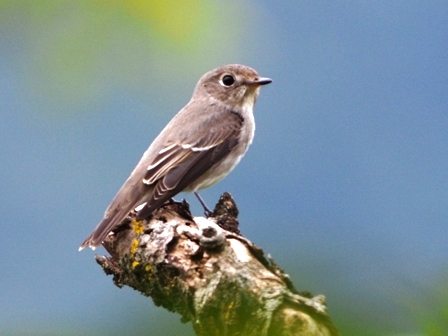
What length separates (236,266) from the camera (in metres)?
2.31

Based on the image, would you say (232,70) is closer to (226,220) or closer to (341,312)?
(226,220)

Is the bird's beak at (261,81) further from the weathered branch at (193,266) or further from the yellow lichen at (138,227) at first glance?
the yellow lichen at (138,227)

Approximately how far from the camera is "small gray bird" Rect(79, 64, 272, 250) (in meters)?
5.60

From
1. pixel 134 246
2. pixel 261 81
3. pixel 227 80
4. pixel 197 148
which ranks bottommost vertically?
pixel 134 246

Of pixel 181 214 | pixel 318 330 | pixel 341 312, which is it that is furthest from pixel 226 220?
pixel 341 312

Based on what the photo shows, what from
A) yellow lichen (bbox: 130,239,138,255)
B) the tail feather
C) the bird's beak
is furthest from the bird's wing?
yellow lichen (bbox: 130,239,138,255)

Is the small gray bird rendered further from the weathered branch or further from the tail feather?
the weathered branch

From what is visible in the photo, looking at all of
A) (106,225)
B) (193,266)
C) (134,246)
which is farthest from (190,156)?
(193,266)

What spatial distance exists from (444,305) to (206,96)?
774cm

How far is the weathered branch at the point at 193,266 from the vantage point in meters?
1.56

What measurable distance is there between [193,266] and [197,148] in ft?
12.7

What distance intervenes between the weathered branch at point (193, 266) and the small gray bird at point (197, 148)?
49cm

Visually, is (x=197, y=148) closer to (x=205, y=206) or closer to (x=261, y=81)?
(x=205, y=206)

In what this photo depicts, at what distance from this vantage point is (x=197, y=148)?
666 centimetres
